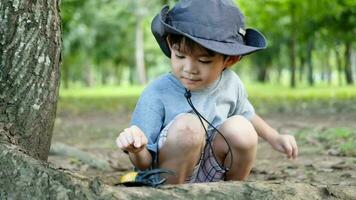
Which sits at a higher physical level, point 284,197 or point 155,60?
point 155,60

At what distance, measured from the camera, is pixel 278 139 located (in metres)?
3.42

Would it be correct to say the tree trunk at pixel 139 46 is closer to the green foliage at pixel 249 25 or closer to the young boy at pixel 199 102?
the green foliage at pixel 249 25

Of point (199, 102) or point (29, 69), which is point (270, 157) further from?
point (29, 69)

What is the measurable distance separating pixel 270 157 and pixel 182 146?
9.38ft

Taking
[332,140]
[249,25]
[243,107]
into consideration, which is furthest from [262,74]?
[243,107]

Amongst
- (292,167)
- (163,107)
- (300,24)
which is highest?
(300,24)

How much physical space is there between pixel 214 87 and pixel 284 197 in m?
0.98

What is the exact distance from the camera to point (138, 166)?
3176 mm

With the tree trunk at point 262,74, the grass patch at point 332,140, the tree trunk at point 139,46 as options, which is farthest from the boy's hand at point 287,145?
the tree trunk at point 262,74

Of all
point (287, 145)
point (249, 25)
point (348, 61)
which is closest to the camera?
point (287, 145)

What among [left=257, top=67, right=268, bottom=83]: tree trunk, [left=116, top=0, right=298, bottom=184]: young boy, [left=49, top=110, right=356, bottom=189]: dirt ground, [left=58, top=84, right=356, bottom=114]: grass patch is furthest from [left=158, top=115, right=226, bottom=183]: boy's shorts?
[left=257, top=67, right=268, bottom=83]: tree trunk

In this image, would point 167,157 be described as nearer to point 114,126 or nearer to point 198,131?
point 198,131

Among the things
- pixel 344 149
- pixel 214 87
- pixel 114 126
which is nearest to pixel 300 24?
pixel 114 126

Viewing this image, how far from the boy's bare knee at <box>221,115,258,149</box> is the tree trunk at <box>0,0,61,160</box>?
884mm
